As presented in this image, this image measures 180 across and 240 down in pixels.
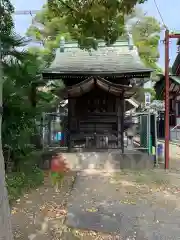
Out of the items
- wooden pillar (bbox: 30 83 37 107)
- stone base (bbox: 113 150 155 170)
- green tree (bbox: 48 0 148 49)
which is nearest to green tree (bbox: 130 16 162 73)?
stone base (bbox: 113 150 155 170)

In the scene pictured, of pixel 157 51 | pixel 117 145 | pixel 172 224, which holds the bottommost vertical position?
pixel 172 224

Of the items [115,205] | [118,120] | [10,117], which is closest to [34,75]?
[10,117]

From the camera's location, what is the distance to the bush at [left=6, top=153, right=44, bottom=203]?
6.95m

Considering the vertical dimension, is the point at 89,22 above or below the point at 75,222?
above

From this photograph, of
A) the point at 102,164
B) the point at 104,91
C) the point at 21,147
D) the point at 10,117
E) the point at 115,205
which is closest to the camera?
the point at 115,205

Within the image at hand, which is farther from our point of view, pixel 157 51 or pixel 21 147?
pixel 157 51

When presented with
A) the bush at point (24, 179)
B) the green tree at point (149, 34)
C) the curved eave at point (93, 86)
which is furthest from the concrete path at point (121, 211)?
the green tree at point (149, 34)

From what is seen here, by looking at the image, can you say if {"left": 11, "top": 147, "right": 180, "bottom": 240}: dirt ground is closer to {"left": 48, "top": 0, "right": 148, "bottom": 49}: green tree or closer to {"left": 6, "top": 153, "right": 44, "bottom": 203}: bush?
{"left": 6, "top": 153, "right": 44, "bottom": 203}: bush

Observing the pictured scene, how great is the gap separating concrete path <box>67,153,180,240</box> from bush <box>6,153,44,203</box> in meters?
1.11

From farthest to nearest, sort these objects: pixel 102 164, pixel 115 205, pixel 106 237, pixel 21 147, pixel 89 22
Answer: pixel 102 164
pixel 21 147
pixel 115 205
pixel 89 22
pixel 106 237

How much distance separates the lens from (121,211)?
20.1ft

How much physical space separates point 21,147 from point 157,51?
2034 centimetres

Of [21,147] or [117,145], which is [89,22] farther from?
[117,145]

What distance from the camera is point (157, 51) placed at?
1022 inches
